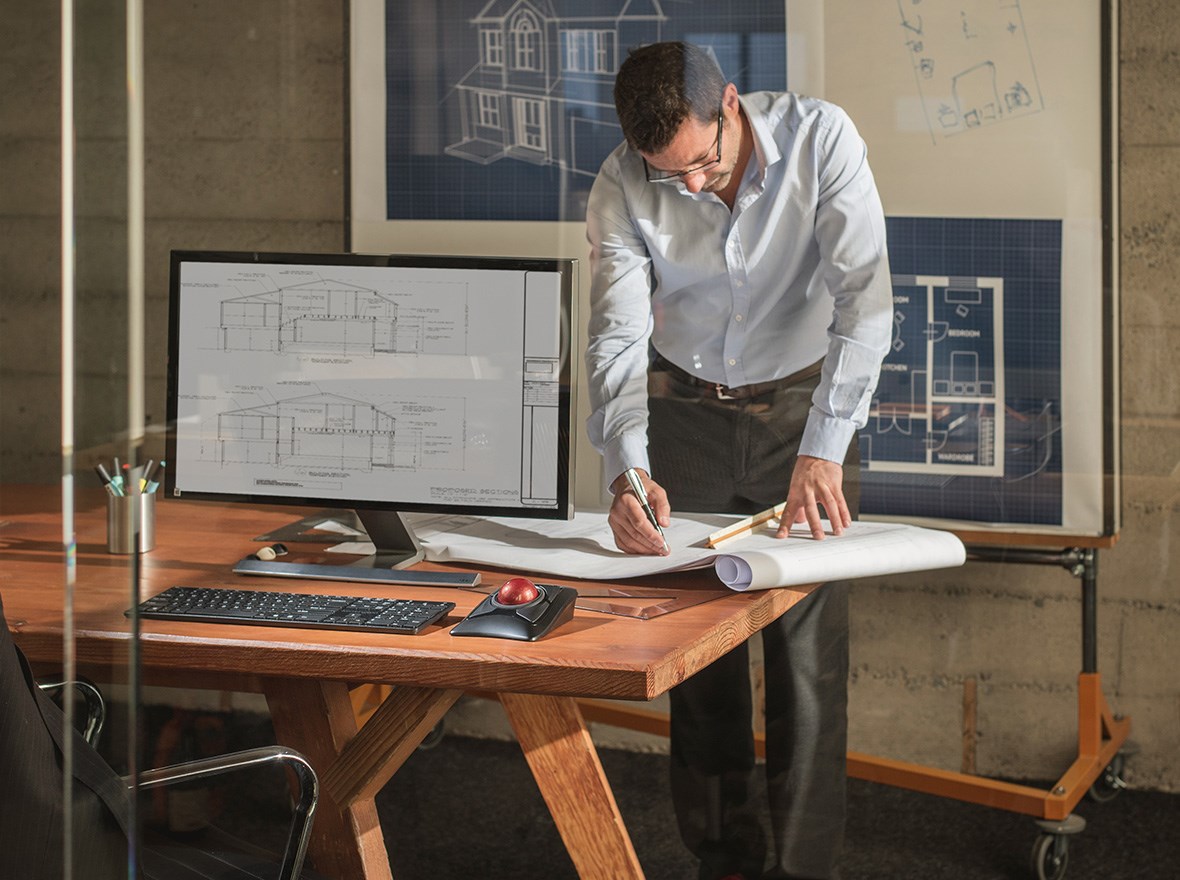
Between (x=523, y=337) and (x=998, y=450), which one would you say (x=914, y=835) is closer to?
(x=998, y=450)

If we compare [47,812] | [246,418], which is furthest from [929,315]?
[47,812]

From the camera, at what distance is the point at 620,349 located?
6.49 ft

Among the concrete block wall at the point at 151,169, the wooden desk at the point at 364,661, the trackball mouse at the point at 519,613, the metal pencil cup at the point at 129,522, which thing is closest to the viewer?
the metal pencil cup at the point at 129,522

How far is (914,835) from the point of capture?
2.03m

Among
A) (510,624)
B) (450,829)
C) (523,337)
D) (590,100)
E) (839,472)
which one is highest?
(590,100)

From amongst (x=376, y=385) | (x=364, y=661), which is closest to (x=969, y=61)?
(x=376, y=385)

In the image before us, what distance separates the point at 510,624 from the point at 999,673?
950 millimetres

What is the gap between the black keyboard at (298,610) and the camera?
145 centimetres

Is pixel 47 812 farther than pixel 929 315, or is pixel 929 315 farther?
pixel 929 315

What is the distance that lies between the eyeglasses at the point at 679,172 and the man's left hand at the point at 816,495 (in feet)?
1.47

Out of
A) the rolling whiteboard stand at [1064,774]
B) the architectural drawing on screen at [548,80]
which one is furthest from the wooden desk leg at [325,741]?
the architectural drawing on screen at [548,80]

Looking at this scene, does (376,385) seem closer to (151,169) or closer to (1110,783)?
(151,169)

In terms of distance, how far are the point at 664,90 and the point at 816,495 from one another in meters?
0.65

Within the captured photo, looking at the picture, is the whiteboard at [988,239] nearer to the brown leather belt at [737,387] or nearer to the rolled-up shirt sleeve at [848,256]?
the rolled-up shirt sleeve at [848,256]
